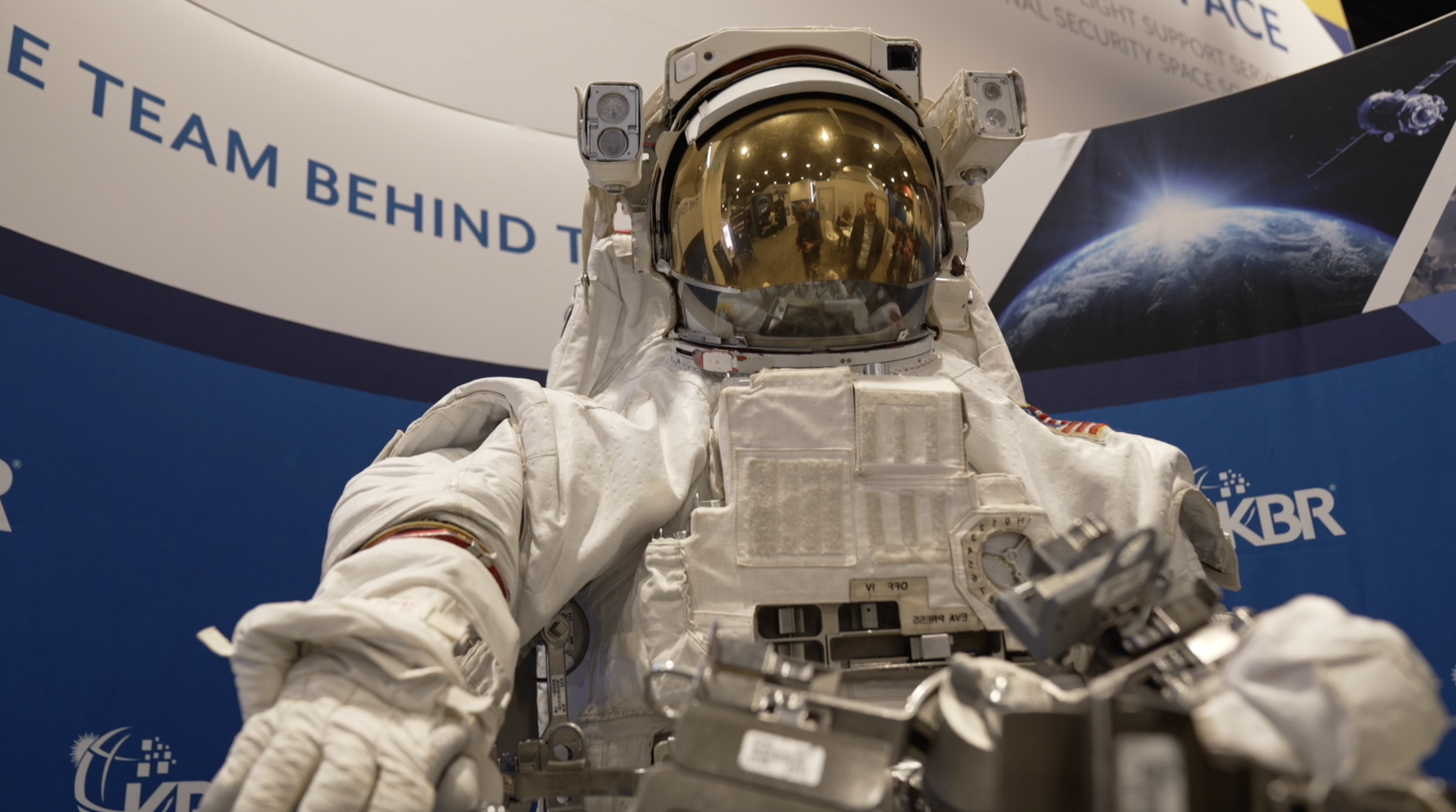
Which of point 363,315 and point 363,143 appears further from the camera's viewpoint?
point 363,143

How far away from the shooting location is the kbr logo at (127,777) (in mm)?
2240

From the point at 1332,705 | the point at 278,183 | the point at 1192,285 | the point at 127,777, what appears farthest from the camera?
the point at 1192,285

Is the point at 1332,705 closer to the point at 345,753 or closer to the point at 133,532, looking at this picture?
the point at 345,753

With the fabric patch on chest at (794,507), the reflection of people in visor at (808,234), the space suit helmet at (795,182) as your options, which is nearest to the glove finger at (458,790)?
the fabric patch on chest at (794,507)

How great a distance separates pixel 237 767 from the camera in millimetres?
1083

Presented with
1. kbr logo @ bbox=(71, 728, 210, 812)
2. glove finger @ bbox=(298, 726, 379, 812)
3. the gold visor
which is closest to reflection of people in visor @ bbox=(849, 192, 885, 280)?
the gold visor

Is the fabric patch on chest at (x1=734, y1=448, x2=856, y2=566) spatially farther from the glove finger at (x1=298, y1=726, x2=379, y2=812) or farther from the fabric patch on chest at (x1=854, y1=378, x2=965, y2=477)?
the glove finger at (x1=298, y1=726, x2=379, y2=812)

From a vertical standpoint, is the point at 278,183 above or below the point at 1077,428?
above

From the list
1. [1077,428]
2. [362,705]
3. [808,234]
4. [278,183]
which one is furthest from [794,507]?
[278,183]

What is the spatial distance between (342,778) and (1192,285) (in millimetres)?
2923

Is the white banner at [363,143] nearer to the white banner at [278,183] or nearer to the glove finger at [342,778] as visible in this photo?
the white banner at [278,183]

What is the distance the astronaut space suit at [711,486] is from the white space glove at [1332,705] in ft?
2.55

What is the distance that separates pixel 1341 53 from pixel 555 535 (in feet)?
14.3

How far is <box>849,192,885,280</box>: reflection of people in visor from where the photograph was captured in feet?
6.04
